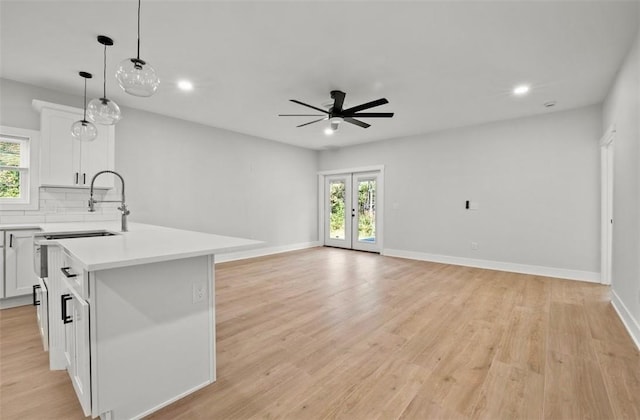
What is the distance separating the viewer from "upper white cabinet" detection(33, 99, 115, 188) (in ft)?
11.3

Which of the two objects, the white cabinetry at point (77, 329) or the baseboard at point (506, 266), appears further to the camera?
the baseboard at point (506, 266)

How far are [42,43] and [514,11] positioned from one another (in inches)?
164

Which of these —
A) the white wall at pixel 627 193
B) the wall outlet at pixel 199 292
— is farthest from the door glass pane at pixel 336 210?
the wall outlet at pixel 199 292

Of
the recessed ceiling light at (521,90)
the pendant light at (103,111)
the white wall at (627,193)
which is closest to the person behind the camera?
the pendant light at (103,111)

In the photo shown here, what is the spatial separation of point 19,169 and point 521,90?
21.1 ft

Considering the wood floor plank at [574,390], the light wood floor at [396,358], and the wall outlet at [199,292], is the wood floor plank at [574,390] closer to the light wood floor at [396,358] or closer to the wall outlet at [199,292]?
the light wood floor at [396,358]

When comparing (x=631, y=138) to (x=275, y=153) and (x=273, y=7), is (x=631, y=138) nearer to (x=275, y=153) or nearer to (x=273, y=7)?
(x=273, y=7)

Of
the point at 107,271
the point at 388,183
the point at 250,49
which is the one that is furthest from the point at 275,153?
the point at 107,271

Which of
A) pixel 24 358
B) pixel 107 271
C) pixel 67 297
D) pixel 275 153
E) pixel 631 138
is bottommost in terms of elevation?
pixel 24 358

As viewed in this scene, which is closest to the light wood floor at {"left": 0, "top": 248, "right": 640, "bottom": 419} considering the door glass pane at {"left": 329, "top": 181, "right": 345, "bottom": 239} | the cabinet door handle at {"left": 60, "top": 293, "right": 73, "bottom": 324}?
the cabinet door handle at {"left": 60, "top": 293, "right": 73, "bottom": 324}

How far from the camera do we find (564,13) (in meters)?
2.28

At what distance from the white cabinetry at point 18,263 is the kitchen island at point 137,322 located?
6.78 ft

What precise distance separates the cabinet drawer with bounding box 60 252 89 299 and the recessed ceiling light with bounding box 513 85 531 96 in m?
4.68

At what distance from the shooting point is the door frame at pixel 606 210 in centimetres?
404
